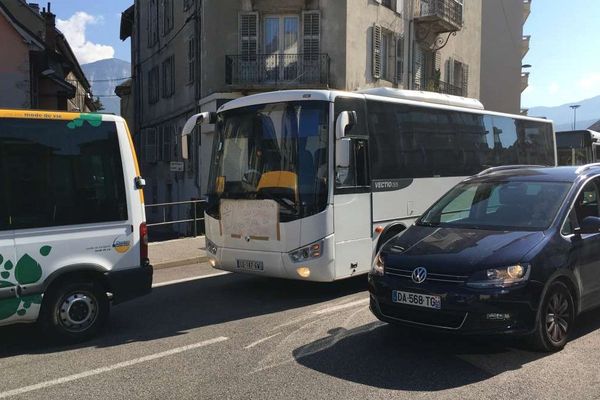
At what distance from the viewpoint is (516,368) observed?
4977 millimetres

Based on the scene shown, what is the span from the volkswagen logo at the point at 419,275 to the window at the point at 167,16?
2355 cm

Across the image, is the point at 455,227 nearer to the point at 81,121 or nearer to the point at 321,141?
the point at 321,141

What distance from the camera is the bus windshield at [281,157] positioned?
7656 millimetres

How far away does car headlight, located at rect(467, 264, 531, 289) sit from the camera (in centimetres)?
499

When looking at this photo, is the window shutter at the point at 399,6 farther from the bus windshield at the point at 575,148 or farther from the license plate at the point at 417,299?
the license plate at the point at 417,299

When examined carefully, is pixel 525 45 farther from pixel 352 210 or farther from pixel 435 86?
pixel 352 210

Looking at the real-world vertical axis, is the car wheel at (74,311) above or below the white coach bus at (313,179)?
below

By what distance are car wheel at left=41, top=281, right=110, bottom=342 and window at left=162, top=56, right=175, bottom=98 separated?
21.2 m

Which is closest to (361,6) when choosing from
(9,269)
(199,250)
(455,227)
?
(199,250)

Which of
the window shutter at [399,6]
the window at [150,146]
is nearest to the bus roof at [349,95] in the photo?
the window shutter at [399,6]

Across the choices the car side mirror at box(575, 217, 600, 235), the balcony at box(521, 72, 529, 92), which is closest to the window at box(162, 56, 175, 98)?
the car side mirror at box(575, 217, 600, 235)

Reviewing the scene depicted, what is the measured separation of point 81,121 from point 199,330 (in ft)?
8.44

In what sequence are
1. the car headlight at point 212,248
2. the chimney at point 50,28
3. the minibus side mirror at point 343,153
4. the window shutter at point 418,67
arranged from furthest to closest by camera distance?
the chimney at point 50,28, the window shutter at point 418,67, the car headlight at point 212,248, the minibus side mirror at point 343,153

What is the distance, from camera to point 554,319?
5.38 metres
